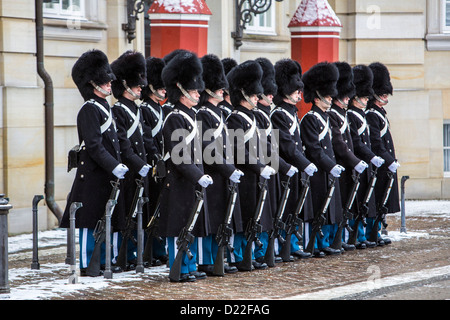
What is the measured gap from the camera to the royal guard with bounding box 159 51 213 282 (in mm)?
8594

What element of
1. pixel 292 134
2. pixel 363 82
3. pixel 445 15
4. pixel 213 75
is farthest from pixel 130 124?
pixel 445 15

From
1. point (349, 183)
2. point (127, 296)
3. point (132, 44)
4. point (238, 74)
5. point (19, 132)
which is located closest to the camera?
point (127, 296)

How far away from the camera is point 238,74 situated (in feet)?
31.3

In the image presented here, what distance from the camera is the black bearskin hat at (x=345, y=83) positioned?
10781mm

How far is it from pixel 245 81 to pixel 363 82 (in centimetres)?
208

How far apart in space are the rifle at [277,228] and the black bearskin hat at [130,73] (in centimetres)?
160

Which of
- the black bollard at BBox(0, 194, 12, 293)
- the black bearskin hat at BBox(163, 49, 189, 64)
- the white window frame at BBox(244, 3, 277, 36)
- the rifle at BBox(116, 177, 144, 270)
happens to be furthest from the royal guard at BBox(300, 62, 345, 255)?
the white window frame at BBox(244, 3, 277, 36)

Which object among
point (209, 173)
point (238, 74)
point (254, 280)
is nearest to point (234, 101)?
point (238, 74)

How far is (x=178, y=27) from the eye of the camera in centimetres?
1041

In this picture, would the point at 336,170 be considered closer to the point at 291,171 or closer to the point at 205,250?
the point at 291,171

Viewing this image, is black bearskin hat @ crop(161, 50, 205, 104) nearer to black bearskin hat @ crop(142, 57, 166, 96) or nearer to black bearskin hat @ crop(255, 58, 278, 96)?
black bearskin hat @ crop(142, 57, 166, 96)

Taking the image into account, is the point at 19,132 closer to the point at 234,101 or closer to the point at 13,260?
the point at 13,260

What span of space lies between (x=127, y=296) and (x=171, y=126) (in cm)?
149

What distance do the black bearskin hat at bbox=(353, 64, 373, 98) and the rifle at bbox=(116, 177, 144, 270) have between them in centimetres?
301
